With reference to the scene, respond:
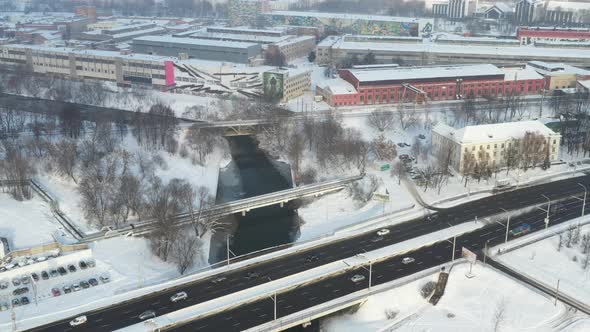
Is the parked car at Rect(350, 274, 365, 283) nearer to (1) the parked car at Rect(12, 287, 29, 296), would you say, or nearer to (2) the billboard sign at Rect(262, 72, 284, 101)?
(1) the parked car at Rect(12, 287, 29, 296)

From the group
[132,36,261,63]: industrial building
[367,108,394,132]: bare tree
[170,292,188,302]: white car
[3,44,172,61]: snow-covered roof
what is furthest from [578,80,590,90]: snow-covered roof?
[170,292,188,302]: white car

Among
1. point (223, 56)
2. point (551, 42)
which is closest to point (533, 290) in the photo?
point (223, 56)

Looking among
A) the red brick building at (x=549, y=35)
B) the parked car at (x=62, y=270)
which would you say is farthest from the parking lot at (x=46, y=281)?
the red brick building at (x=549, y=35)

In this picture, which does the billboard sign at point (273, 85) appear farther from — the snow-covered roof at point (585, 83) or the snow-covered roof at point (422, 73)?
the snow-covered roof at point (585, 83)

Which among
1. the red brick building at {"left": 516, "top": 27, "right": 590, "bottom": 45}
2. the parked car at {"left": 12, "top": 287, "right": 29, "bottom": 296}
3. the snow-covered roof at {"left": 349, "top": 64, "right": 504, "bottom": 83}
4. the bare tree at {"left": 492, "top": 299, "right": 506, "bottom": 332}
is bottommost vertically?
the parked car at {"left": 12, "top": 287, "right": 29, "bottom": 296}

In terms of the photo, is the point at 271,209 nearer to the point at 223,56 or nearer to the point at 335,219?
the point at 335,219

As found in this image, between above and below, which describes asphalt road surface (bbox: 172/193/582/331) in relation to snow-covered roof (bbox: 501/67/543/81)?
below
